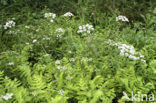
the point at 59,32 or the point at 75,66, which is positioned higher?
the point at 59,32

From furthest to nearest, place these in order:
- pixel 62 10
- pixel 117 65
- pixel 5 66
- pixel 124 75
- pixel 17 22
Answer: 1. pixel 62 10
2. pixel 17 22
3. pixel 5 66
4. pixel 117 65
5. pixel 124 75

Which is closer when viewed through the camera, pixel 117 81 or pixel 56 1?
pixel 117 81

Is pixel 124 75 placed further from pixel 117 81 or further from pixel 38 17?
pixel 38 17

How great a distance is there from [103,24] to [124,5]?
4.06 feet

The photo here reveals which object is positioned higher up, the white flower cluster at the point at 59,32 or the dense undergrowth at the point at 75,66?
the white flower cluster at the point at 59,32

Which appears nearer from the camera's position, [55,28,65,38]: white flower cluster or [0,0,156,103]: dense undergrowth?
[0,0,156,103]: dense undergrowth

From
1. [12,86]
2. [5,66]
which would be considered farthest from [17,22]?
[12,86]

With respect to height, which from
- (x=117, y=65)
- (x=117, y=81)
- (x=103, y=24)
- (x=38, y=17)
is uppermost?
(x=38, y=17)

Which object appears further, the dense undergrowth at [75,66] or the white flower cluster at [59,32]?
the white flower cluster at [59,32]

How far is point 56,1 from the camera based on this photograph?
595 centimetres

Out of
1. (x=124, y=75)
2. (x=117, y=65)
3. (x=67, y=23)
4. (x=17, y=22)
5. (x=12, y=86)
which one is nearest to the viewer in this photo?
(x=12, y=86)

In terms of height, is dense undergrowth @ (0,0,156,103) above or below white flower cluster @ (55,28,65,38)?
below

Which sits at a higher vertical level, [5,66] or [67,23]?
[67,23]

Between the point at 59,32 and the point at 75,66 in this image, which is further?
the point at 59,32
